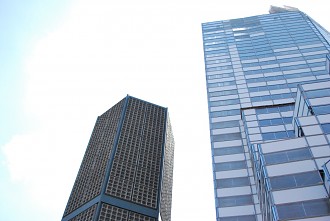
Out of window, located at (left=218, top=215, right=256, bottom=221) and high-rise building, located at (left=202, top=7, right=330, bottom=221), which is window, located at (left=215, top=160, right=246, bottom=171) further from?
window, located at (left=218, top=215, right=256, bottom=221)

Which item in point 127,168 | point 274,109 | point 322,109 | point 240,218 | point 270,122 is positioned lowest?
point 240,218

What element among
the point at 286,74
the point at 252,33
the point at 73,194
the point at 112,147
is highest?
the point at 252,33

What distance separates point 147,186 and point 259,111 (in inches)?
864

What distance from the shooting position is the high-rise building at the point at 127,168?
57.2 metres

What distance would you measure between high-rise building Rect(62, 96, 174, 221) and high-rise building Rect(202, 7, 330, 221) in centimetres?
1200

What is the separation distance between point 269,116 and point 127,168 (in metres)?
25.1

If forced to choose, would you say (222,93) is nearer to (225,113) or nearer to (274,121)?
(225,113)

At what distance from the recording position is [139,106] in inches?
3118

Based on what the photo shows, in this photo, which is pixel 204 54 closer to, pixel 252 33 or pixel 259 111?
pixel 252 33

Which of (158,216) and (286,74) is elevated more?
(286,74)

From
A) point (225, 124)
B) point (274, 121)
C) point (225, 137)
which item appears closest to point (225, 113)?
point (225, 124)

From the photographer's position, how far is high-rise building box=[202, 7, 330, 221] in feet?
102

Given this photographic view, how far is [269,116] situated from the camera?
57.2 metres

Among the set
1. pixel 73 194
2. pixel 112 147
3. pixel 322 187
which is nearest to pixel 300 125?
pixel 322 187
